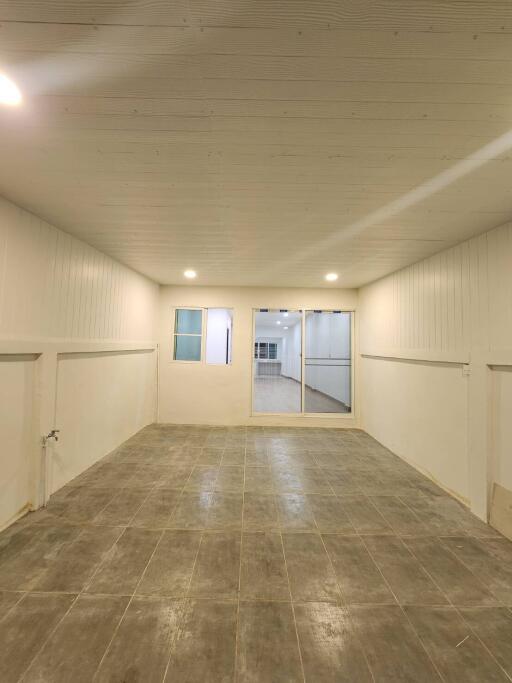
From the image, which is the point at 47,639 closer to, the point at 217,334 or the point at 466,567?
the point at 466,567

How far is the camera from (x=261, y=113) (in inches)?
56.2

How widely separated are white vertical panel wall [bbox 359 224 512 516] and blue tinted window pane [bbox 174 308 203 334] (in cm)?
317

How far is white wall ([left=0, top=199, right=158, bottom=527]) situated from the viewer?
2.40m

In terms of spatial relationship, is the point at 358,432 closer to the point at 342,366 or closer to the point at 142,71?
the point at 342,366

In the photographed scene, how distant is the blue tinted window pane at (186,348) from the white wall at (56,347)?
1265mm

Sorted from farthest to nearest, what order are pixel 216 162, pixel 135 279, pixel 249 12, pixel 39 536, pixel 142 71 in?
pixel 135 279
pixel 39 536
pixel 216 162
pixel 142 71
pixel 249 12

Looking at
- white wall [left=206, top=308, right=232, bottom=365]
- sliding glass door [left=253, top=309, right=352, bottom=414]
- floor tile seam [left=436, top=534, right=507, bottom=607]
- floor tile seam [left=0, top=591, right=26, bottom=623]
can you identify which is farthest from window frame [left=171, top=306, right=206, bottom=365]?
floor tile seam [left=436, top=534, right=507, bottom=607]

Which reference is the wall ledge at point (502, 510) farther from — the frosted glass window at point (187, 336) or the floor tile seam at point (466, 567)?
the frosted glass window at point (187, 336)

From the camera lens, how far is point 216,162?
1.82 m

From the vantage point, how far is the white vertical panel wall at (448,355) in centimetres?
262

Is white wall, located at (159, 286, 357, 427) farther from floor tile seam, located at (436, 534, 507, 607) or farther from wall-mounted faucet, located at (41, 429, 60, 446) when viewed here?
floor tile seam, located at (436, 534, 507, 607)

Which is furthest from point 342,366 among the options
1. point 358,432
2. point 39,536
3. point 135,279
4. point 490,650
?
point 39,536

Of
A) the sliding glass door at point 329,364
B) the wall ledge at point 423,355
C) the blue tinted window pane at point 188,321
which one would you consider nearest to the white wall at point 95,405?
the blue tinted window pane at point 188,321

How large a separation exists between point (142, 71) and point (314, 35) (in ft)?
2.23
